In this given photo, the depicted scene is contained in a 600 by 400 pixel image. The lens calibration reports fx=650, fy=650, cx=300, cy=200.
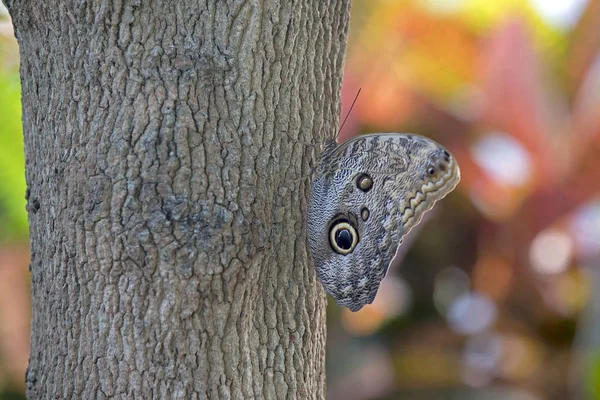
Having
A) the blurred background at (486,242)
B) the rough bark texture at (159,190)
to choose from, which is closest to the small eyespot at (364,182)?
the rough bark texture at (159,190)

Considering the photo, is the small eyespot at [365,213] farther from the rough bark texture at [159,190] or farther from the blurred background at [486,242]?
the blurred background at [486,242]

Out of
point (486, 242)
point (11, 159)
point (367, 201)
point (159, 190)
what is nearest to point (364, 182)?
point (367, 201)

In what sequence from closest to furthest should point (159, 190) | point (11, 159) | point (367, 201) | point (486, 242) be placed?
point (159, 190) → point (367, 201) → point (11, 159) → point (486, 242)

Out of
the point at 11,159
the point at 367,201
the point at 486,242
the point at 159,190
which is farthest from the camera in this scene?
the point at 486,242

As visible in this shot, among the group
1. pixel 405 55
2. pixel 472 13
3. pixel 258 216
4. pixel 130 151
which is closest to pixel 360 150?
pixel 258 216

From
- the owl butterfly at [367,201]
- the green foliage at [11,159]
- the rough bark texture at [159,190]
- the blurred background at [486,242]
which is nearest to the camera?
the rough bark texture at [159,190]

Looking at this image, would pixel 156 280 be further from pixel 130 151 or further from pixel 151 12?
pixel 151 12

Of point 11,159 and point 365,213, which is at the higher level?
point 365,213

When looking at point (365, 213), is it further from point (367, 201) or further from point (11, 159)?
point (11, 159)
